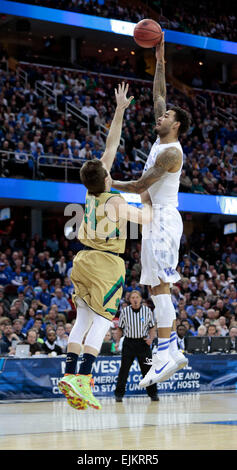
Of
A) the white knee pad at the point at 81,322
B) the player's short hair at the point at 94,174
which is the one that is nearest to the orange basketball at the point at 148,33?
the player's short hair at the point at 94,174

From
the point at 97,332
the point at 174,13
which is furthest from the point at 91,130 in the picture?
the point at 97,332

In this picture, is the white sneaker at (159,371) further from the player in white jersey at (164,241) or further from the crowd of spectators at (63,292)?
the crowd of spectators at (63,292)

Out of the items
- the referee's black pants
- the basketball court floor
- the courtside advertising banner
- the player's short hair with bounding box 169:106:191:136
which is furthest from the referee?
the player's short hair with bounding box 169:106:191:136

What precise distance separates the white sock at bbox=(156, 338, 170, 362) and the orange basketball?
319 centimetres

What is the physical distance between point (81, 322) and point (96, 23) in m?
22.2

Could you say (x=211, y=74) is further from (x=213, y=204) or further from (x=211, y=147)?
(x=213, y=204)

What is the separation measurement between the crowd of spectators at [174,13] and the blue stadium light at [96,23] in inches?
22.0

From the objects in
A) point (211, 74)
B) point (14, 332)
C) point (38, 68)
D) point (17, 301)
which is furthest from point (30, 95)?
point (211, 74)

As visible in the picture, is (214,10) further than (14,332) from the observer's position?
Yes

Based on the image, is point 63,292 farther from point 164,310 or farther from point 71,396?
point 71,396

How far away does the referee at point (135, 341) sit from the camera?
14.7 meters

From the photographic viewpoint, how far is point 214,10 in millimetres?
35281

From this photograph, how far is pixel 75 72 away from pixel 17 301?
43.9 ft

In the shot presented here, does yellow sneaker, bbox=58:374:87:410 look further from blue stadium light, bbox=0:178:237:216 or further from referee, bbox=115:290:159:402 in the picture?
blue stadium light, bbox=0:178:237:216
